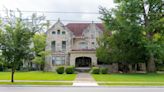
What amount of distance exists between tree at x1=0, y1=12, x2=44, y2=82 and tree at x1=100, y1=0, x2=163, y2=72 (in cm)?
1918

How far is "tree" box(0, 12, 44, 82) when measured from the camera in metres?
22.7

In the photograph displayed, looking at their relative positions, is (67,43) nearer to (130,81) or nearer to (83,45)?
(83,45)

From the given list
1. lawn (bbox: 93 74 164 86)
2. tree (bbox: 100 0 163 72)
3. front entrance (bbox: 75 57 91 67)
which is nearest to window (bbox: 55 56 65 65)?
front entrance (bbox: 75 57 91 67)

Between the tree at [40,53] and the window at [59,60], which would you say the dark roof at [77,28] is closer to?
the window at [59,60]

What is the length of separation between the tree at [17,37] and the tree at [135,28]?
62.9ft

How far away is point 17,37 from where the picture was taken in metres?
22.8

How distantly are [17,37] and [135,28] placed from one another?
21026mm

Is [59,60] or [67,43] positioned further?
[67,43]

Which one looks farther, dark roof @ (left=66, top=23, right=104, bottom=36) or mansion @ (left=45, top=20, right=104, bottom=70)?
dark roof @ (left=66, top=23, right=104, bottom=36)

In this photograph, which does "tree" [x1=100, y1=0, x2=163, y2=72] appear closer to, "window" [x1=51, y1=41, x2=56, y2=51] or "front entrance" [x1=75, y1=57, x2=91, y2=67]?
"front entrance" [x1=75, y1=57, x2=91, y2=67]

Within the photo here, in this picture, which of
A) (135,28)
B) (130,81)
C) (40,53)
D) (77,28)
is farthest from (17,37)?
(77,28)

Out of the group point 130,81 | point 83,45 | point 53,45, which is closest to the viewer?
point 130,81

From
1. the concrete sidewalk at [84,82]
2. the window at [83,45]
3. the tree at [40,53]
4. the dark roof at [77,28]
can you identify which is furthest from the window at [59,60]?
the concrete sidewalk at [84,82]

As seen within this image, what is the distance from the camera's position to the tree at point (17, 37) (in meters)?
22.7
